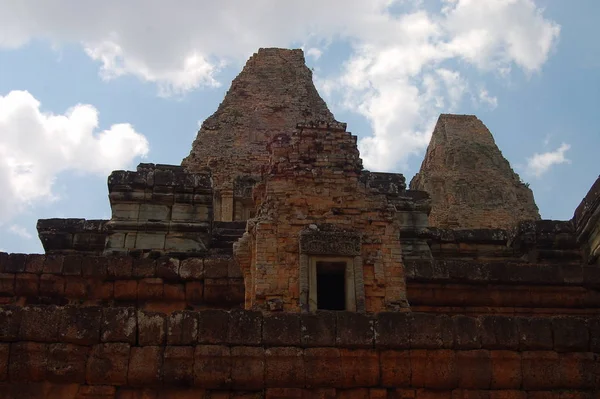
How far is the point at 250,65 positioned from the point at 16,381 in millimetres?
26715

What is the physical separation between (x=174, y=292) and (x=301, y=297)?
8.73 feet

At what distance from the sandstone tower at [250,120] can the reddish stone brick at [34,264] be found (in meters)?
12.5

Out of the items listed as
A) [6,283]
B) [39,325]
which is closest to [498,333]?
[39,325]

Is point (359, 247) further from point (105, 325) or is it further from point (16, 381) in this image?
point (16, 381)

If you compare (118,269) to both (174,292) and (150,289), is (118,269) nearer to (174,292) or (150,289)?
(150,289)

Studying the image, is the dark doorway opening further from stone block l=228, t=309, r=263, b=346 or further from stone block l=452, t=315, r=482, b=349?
stone block l=228, t=309, r=263, b=346

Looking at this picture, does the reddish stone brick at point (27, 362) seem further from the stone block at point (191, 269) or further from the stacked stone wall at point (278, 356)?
the stone block at point (191, 269)

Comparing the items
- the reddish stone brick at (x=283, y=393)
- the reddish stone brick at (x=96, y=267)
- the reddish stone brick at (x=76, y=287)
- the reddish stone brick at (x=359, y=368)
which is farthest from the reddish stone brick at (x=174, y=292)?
the reddish stone brick at (x=359, y=368)

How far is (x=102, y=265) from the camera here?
36.2 feet

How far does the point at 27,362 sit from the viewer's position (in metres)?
6.96

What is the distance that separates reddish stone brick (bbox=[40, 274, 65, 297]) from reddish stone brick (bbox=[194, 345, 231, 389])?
4830 mm

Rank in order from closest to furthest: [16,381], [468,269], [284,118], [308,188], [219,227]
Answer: [16,381], [308,188], [468,269], [219,227], [284,118]

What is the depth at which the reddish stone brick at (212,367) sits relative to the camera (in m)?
7.02

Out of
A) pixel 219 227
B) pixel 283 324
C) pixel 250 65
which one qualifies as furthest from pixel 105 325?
pixel 250 65
